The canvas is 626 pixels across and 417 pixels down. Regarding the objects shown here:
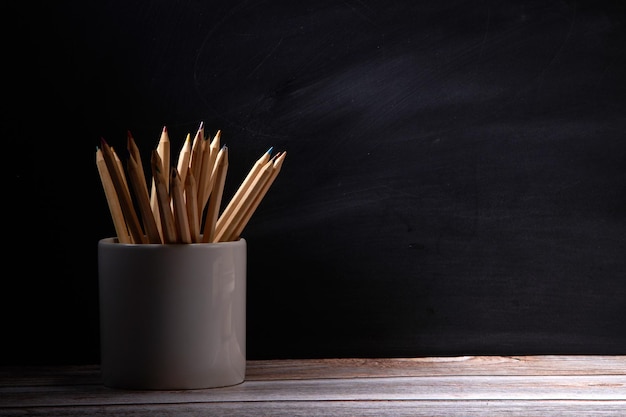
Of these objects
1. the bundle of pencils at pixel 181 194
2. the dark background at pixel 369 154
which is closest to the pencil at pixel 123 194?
the bundle of pencils at pixel 181 194

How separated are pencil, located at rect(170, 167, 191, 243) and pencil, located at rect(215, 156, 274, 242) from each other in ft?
0.15

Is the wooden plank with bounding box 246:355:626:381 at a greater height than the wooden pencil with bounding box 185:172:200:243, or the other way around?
the wooden pencil with bounding box 185:172:200:243

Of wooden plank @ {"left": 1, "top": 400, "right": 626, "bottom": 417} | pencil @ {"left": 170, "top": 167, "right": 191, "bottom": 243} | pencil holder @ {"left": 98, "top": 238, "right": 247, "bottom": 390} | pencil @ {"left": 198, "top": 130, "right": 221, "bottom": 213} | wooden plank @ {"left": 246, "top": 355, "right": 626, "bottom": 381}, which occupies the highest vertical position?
pencil @ {"left": 198, "top": 130, "right": 221, "bottom": 213}

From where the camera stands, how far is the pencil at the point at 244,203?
28.0 inches

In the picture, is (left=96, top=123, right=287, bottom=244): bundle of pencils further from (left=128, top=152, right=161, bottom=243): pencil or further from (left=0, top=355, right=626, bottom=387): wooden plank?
(left=0, top=355, right=626, bottom=387): wooden plank

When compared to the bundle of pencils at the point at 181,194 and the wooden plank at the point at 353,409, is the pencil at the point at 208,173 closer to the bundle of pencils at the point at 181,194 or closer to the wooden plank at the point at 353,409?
the bundle of pencils at the point at 181,194

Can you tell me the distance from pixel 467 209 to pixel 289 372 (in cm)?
26

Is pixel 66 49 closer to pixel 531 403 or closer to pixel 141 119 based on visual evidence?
pixel 141 119

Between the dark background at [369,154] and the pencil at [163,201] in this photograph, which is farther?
the dark background at [369,154]

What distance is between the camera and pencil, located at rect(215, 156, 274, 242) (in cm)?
71

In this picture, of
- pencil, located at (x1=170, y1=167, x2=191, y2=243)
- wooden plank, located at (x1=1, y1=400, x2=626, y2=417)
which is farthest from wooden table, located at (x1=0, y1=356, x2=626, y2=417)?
pencil, located at (x1=170, y1=167, x2=191, y2=243)

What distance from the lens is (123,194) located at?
27.3 inches

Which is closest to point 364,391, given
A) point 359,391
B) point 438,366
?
point 359,391

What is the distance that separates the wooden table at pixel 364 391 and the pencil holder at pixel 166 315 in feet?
0.06
